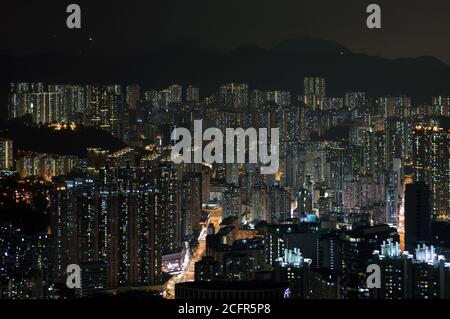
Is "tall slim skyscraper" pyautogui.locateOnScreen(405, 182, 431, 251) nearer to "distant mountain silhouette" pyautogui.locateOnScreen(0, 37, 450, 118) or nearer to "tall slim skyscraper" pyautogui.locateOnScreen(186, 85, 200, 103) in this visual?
"distant mountain silhouette" pyautogui.locateOnScreen(0, 37, 450, 118)

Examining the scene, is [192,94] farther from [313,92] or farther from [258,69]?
[313,92]

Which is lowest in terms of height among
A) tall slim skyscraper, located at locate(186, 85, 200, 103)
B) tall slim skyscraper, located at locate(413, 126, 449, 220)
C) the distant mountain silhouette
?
tall slim skyscraper, located at locate(413, 126, 449, 220)

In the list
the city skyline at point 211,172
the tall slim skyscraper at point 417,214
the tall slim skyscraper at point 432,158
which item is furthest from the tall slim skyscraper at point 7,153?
the tall slim skyscraper at point 432,158

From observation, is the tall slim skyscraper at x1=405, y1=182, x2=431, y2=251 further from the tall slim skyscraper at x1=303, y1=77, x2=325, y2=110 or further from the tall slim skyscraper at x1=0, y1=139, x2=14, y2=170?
the tall slim skyscraper at x1=0, y1=139, x2=14, y2=170

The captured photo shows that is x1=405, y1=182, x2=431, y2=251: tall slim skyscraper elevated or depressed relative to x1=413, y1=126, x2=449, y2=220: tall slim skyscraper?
depressed

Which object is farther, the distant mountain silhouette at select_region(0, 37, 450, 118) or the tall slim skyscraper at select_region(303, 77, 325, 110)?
the tall slim skyscraper at select_region(303, 77, 325, 110)

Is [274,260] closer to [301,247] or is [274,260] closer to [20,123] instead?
[301,247]

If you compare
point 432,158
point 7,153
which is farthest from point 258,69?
point 432,158

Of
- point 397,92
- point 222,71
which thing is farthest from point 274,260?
point 397,92

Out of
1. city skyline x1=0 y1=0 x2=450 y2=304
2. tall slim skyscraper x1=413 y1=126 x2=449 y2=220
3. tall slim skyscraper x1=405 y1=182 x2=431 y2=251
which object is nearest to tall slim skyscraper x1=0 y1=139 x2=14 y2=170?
city skyline x1=0 y1=0 x2=450 y2=304
